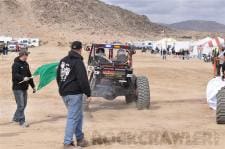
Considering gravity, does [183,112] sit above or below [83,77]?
below

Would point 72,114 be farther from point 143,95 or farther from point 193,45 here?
point 193,45

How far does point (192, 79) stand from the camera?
27.5 metres

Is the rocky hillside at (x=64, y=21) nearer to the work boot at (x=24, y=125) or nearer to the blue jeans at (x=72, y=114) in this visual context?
the work boot at (x=24, y=125)

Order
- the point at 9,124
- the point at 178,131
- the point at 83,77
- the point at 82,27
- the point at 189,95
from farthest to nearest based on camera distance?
the point at 82,27 → the point at 189,95 → the point at 9,124 → the point at 178,131 → the point at 83,77

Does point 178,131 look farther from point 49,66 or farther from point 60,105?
point 60,105

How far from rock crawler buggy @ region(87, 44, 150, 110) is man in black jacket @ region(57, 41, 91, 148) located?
5507mm

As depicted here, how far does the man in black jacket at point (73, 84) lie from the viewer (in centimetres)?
876

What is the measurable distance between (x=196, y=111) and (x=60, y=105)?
143 inches

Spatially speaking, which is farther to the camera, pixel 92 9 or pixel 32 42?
pixel 92 9

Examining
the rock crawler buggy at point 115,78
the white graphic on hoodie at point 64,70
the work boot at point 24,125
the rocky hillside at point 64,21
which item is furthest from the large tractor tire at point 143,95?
the rocky hillside at point 64,21

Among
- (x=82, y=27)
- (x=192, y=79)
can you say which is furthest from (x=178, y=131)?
(x=82, y=27)

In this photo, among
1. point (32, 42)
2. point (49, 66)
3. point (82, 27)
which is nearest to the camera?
point (49, 66)

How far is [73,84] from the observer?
29.1ft

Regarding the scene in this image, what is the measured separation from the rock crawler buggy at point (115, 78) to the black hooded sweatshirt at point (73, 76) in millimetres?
5541
